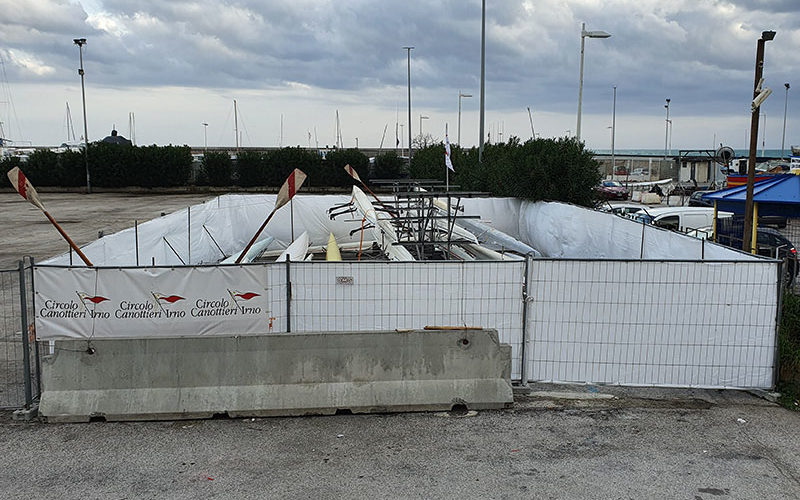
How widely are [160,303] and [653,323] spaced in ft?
19.9

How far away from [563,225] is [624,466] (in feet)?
47.9

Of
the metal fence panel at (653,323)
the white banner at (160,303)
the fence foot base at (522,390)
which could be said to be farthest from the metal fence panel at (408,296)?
the white banner at (160,303)

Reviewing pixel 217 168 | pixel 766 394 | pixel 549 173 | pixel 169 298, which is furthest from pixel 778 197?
pixel 217 168

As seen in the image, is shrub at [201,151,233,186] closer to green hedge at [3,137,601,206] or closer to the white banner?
green hedge at [3,137,601,206]

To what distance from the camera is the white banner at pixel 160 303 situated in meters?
8.02

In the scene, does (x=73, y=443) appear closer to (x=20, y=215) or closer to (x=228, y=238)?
(x=228, y=238)

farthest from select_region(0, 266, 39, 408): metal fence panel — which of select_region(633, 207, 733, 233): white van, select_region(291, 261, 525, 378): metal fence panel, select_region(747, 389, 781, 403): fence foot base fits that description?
select_region(633, 207, 733, 233): white van

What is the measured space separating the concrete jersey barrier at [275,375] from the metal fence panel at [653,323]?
1015 millimetres

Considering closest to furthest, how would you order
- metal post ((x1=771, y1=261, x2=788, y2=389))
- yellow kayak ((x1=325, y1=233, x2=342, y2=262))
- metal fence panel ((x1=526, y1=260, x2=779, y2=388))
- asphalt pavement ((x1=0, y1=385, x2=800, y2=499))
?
asphalt pavement ((x1=0, y1=385, x2=800, y2=499)) < metal post ((x1=771, y1=261, x2=788, y2=389)) < metal fence panel ((x1=526, y1=260, x2=779, y2=388)) < yellow kayak ((x1=325, y1=233, x2=342, y2=262))

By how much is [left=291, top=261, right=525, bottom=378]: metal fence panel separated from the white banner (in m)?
0.55

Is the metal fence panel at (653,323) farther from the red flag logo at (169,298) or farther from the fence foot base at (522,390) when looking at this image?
the red flag logo at (169,298)

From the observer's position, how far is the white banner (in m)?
8.02

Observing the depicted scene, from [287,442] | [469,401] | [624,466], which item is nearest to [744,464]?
[624,466]

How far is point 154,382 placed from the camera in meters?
7.40
